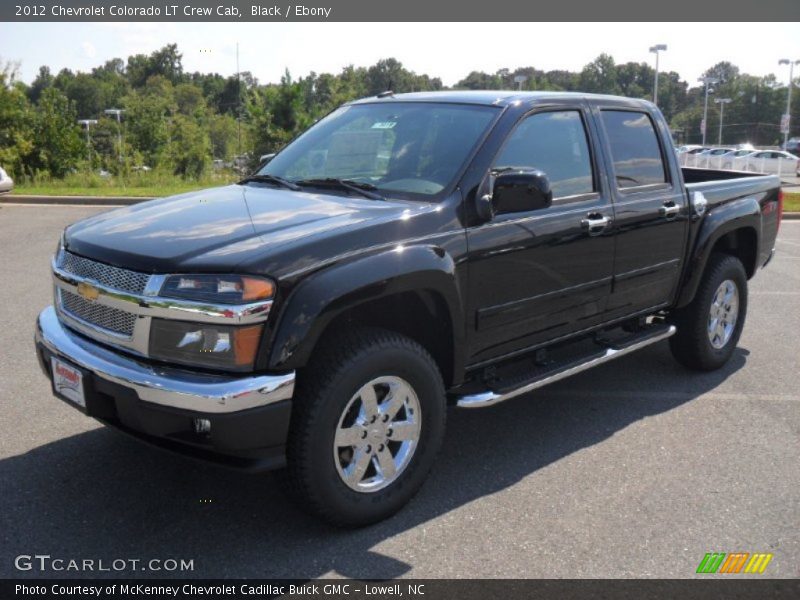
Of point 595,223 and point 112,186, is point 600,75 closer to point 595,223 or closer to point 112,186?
point 112,186

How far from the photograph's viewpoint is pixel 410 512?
12.6 feet

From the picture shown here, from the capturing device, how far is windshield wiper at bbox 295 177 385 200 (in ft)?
13.7

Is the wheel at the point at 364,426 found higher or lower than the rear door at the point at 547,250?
lower

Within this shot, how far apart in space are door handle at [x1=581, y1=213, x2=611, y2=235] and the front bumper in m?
2.09

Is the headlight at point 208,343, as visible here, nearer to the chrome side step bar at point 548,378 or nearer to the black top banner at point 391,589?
the black top banner at point 391,589

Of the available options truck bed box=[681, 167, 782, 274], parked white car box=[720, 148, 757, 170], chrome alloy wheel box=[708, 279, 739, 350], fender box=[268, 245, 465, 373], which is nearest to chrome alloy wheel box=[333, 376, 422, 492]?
fender box=[268, 245, 465, 373]

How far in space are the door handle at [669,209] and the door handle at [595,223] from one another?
64 centimetres

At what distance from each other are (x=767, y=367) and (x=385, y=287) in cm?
385

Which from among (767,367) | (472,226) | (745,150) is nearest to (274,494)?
(472,226)

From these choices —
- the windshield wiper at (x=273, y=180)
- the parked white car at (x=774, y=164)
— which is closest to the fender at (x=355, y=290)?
the windshield wiper at (x=273, y=180)

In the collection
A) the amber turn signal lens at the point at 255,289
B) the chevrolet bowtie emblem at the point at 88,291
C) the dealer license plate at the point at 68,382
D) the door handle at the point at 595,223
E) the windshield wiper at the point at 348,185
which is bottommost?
the dealer license plate at the point at 68,382

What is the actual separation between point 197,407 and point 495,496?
1.57 m

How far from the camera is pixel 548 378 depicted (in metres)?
4.43

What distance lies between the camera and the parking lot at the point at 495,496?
3.40 metres
